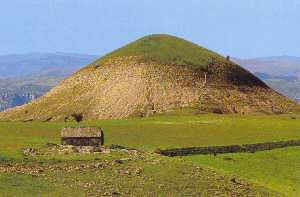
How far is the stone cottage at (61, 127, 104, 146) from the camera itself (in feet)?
200

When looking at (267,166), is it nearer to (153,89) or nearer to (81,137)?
(81,137)

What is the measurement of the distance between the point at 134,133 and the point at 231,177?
39880mm

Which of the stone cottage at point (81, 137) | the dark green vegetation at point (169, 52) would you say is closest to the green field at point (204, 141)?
the stone cottage at point (81, 137)

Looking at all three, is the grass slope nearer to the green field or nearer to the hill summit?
the green field

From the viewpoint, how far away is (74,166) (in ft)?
155

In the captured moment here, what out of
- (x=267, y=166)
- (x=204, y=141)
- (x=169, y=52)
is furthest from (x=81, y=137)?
(x=169, y=52)

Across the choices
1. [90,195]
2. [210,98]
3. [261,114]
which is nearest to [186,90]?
[210,98]

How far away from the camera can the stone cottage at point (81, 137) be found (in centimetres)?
6100

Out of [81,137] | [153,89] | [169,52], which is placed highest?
[169,52]

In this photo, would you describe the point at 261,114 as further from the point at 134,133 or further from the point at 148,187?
the point at 148,187

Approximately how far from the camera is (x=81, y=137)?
200 ft

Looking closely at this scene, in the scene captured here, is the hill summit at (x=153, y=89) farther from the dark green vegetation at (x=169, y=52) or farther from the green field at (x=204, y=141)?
the green field at (x=204, y=141)

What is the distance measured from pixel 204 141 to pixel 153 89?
6343cm

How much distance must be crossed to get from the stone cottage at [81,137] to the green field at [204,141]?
2262 millimetres
